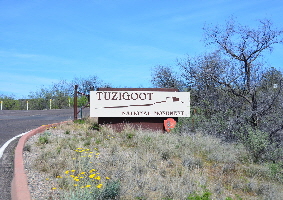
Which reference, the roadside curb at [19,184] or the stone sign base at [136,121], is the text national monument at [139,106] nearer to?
the stone sign base at [136,121]

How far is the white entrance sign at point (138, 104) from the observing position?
47.3 feet

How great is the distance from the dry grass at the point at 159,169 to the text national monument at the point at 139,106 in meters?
3.03

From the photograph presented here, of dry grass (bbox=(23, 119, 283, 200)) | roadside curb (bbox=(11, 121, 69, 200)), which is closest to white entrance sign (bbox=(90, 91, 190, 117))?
dry grass (bbox=(23, 119, 283, 200))

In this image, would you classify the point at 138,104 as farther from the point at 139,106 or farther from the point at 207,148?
the point at 207,148

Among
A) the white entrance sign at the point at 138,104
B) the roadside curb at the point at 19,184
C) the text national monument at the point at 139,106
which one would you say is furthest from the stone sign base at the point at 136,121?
the roadside curb at the point at 19,184

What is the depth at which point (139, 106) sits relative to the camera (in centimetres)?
1461

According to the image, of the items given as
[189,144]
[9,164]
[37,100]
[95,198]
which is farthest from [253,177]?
[37,100]

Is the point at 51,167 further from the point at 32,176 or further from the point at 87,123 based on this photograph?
the point at 87,123

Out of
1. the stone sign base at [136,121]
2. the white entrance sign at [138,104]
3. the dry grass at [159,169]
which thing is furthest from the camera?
the stone sign base at [136,121]

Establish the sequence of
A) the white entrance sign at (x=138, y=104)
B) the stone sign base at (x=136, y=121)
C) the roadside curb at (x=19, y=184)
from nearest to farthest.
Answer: the roadside curb at (x=19, y=184)
the white entrance sign at (x=138, y=104)
the stone sign base at (x=136, y=121)

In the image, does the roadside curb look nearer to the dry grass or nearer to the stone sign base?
the dry grass

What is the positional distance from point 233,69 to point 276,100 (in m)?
2.16

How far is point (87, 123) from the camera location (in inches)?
638

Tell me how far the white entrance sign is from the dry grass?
9.93 feet
